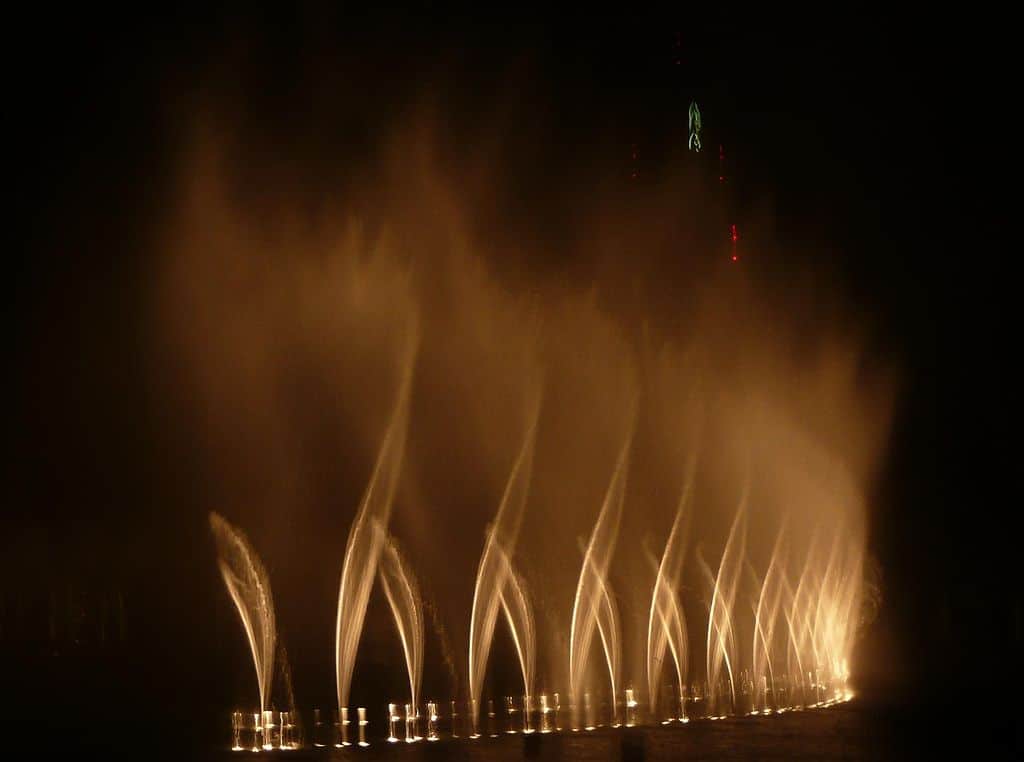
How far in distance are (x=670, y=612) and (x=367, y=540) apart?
11687 mm

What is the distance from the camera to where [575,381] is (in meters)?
38.8

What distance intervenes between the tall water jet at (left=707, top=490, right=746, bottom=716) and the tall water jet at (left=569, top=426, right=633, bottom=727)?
337cm

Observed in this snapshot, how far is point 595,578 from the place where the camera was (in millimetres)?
37656

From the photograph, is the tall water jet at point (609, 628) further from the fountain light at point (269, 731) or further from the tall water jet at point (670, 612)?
the fountain light at point (269, 731)

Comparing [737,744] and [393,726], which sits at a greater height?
[393,726]

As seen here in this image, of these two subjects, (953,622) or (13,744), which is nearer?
(13,744)

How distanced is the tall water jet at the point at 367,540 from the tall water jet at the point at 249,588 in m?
1.57

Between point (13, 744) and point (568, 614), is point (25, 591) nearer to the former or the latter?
point (13, 744)

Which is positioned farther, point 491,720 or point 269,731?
point 491,720

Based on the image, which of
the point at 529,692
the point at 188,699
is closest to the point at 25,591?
the point at 188,699

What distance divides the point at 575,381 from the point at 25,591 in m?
15.7

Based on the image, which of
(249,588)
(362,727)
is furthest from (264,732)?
(249,588)

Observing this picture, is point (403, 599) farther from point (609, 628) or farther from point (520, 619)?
point (609, 628)

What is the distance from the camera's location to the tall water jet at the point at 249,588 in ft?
95.6
